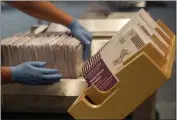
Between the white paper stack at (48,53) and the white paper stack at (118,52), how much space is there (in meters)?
0.39

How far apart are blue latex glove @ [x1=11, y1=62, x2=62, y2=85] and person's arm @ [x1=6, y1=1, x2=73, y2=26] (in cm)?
39

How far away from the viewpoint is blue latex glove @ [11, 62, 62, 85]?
3.50 ft

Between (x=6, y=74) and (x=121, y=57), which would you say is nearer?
(x=121, y=57)

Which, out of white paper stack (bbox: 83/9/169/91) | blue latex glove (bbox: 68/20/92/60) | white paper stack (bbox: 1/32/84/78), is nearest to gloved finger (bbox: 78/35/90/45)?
blue latex glove (bbox: 68/20/92/60)

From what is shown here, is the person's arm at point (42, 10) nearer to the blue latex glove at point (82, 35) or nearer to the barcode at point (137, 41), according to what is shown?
the blue latex glove at point (82, 35)

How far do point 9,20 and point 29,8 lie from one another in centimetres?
39

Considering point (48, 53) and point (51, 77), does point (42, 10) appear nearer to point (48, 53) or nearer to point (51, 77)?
point (48, 53)

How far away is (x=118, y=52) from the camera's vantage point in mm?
729

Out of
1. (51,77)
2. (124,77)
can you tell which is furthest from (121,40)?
(51,77)

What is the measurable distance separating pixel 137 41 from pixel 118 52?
0.18 feet

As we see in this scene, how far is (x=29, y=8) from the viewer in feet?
4.62

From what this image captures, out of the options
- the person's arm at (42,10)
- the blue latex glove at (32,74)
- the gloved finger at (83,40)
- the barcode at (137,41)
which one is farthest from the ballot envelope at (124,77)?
the person's arm at (42,10)

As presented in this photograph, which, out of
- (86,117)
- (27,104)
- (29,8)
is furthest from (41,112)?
(86,117)

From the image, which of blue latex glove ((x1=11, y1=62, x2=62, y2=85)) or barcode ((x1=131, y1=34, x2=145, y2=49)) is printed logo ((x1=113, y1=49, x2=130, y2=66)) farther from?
blue latex glove ((x1=11, y1=62, x2=62, y2=85))
